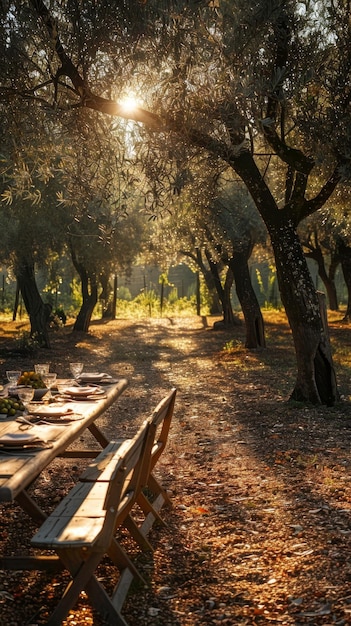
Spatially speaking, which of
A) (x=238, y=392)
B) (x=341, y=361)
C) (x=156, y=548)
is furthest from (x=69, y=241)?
(x=156, y=548)

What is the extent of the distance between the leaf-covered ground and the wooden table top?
878 millimetres

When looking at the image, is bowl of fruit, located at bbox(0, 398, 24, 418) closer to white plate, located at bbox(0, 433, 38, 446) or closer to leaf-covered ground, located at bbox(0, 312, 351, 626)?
white plate, located at bbox(0, 433, 38, 446)

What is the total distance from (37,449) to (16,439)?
0.15 metres

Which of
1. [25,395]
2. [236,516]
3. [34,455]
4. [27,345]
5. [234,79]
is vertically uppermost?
[234,79]

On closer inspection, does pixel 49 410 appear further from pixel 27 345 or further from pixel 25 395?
pixel 27 345

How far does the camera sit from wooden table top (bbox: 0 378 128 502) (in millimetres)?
3828

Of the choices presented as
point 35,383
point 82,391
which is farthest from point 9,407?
point 82,391

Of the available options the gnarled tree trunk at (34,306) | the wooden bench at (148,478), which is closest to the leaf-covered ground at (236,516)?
the wooden bench at (148,478)

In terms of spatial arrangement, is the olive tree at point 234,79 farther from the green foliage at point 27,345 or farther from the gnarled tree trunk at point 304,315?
the green foliage at point 27,345

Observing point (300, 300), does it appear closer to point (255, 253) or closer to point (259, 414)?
point (259, 414)

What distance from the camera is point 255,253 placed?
107ft

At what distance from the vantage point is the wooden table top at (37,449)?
3.83 m

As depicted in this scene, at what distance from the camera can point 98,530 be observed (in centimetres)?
402

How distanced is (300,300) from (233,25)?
12.5 feet
